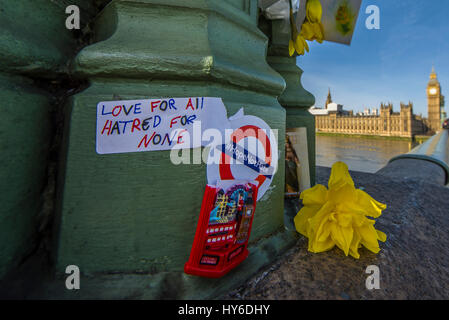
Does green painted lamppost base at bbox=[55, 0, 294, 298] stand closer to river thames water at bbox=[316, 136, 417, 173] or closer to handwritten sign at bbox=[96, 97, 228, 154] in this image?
handwritten sign at bbox=[96, 97, 228, 154]

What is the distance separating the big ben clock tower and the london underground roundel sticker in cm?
5282

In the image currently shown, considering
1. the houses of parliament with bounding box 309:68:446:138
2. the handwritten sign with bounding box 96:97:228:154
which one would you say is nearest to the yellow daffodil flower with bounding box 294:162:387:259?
the handwritten sign with bounding box 96:97:228:154

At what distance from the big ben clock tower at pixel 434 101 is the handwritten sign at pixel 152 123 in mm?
53111

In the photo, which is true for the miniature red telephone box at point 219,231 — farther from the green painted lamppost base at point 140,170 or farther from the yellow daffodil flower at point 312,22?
the yellow daffodil flower at point 312,22

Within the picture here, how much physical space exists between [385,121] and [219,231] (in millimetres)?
43398

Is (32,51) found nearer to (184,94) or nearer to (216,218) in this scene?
(184,94)

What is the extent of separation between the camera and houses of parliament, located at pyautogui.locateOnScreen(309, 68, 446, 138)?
3334cm

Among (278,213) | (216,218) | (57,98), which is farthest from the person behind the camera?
(278,213)

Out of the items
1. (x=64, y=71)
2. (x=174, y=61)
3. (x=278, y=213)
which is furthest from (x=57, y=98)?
(x=278, y=213)

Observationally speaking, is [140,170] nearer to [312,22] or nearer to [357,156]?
[312,22]

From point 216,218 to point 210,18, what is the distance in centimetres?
65

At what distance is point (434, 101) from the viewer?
4191cm

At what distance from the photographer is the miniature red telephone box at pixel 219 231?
1.88 ft

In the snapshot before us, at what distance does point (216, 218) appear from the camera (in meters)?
0.59
